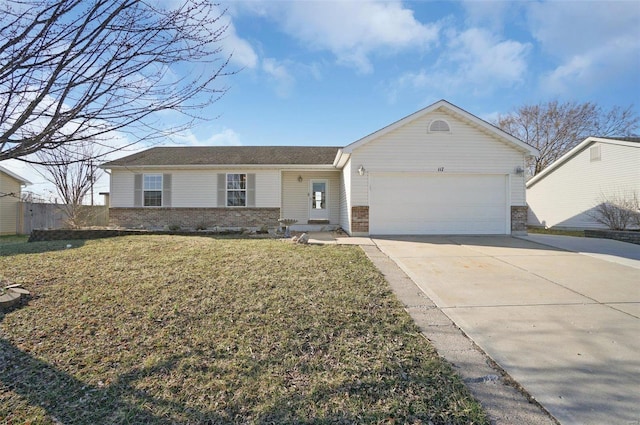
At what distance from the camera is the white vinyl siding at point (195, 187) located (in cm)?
1359

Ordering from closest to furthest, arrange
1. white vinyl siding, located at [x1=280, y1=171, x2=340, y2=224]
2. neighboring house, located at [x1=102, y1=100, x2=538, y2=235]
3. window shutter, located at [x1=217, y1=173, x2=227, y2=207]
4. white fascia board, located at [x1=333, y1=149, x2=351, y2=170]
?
neighboring house, located at [x1=102, y1=100, x2=538, y2=235], white fascia board, located at [x1=333, y1=149, x2=351, y2=170], window shutter, located at [x1=217, y1=173, x2=227, y2=207], white vinyl siding, located at [x1=280, y1=171, x2=340, y2=224]

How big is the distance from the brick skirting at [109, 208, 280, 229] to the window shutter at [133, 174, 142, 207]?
1.09ft

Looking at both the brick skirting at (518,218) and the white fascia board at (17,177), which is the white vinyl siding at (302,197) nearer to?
the brick skirting at (518,218)

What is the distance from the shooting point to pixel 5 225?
633 inches

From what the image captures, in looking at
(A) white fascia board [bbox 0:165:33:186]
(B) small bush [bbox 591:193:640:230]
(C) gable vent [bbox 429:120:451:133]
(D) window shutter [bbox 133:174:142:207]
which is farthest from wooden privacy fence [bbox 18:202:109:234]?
(B) small bush [bbox 591:193:640:230]

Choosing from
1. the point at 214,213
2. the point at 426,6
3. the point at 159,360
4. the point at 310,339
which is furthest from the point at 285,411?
the point at 214,213

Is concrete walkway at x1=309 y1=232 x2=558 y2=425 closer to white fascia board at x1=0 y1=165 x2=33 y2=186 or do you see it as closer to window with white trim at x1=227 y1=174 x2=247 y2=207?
window with white trim at x1=227 y1=174 x2=247 y2=207

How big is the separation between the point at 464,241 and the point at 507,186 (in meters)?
3.17

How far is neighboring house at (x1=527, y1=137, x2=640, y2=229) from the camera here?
14.2 metres

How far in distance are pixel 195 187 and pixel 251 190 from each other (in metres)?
2.60

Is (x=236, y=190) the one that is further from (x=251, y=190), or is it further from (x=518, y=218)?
(x=518, y=218)

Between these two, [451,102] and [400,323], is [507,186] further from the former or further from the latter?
[400,323]

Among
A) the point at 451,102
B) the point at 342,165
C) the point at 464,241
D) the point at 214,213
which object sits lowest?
the point at 464,241

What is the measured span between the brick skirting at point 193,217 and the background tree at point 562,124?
22.5 m
